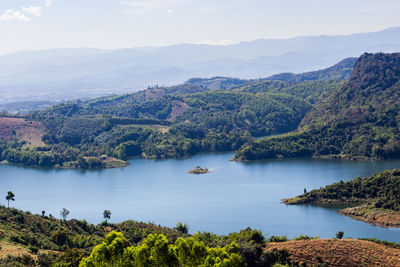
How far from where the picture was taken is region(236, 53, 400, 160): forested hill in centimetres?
11656

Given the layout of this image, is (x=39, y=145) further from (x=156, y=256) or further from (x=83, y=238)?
(x=156, y=256)

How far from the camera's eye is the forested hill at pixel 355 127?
11656 centimetres

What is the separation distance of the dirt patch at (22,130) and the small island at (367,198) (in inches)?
3658

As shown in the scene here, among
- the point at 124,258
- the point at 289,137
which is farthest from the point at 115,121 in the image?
the point at 124,258

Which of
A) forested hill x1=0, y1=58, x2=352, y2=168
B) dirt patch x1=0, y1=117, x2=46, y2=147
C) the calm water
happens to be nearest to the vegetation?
the calm water

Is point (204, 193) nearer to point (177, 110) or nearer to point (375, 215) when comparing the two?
point (375, 215)

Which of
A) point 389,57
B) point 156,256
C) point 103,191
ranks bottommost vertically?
point 103,191

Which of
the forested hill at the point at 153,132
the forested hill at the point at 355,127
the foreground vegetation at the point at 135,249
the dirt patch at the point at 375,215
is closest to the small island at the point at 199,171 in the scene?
the forested hill at the point at 355,127

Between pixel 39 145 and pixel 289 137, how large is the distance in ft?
223

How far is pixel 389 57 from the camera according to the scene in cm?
15425

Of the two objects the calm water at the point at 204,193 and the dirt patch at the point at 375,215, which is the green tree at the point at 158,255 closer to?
the calm water at the point at 204,193

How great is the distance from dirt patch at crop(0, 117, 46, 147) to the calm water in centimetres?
2142

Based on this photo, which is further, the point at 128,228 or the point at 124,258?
the point at 128,228

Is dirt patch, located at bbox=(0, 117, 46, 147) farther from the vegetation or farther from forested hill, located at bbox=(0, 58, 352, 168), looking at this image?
the vegetation
